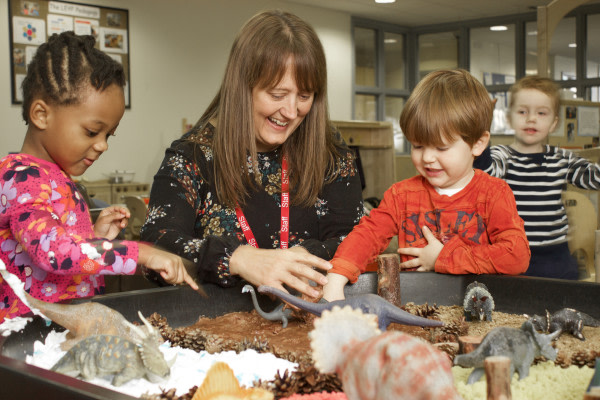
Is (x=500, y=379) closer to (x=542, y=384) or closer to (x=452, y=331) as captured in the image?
(x=542, y=384)

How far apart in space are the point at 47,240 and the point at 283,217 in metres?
0.72

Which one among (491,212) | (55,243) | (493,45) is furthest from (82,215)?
(493,45)

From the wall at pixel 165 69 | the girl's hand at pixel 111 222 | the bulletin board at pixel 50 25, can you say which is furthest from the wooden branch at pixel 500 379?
the wall at pixel 165 69

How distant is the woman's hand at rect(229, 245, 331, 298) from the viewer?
106 centimetres

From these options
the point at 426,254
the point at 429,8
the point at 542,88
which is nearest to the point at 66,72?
the point at 426,254

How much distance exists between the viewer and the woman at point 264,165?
1.44m

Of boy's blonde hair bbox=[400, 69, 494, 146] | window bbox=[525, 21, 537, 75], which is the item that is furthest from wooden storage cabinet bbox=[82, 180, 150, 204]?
window bbox=[525, 21, 537, 75]

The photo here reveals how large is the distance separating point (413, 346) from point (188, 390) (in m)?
0.36

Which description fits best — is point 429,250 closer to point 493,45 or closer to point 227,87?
point 227,87

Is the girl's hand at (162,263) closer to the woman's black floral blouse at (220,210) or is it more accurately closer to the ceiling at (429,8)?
the woman's black floral blouse at (220,210)

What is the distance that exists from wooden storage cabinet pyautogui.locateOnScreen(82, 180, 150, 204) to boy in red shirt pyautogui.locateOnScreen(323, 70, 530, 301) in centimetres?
479

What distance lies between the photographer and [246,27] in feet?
5.01

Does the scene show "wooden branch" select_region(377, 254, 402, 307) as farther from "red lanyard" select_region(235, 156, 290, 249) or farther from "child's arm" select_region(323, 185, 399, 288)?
"red lanyard" select_region(235, 156, 290, 249)

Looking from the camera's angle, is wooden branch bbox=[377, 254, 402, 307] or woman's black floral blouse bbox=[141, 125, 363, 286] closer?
wooden branch bbox=[377, 254, 402, 307]
